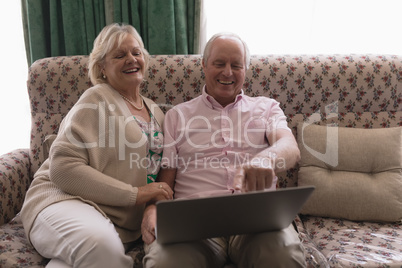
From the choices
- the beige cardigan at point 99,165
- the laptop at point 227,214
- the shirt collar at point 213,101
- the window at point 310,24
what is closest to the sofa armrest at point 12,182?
the beige cardigan at point 99,165

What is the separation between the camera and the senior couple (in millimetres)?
1151

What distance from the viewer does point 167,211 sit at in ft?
3.02

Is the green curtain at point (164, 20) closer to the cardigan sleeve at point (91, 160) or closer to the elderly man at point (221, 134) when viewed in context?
the elderly man at point (221, 134)

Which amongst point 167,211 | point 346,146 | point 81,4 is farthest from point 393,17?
point 167,211

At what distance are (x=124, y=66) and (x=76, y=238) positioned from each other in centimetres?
74

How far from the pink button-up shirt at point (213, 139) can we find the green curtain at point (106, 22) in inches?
23.4

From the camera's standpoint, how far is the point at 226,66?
155 cm

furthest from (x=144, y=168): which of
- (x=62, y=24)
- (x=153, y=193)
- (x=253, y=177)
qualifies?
(x=62, y=24)

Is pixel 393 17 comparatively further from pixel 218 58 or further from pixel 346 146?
pixel 218 58

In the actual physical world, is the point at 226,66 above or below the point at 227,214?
above


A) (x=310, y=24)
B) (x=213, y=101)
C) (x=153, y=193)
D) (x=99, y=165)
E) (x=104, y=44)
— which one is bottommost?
(x=153, y=193)

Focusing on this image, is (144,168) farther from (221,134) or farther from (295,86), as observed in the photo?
(295,86)

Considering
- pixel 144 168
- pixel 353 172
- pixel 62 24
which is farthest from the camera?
pixel 62 24

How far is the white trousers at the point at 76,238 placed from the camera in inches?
44.3
